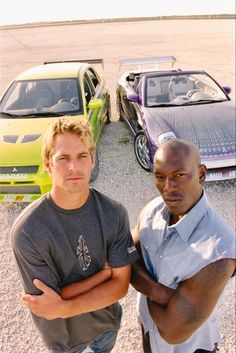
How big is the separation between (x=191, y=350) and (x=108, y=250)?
0.74 meters

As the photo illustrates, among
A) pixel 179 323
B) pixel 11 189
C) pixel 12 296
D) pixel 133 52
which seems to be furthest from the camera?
pixel 133 52

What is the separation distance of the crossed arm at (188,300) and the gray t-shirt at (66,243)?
26cm

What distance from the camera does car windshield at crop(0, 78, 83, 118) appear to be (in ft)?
17.7

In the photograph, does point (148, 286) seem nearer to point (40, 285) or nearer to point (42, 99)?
point (40, 285)

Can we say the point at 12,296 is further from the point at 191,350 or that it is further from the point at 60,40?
the point at 60,40

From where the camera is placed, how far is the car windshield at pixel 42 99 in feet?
17.7

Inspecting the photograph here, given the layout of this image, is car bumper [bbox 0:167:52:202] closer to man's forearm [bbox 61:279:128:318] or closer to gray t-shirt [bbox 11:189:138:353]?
gray t-shirt [bbox 11:189:138:353]

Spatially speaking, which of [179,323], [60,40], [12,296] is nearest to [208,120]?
[12,296]

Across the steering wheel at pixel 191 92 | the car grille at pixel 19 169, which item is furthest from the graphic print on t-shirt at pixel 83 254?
the steering wheel at pixel 191 92

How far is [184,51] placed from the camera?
19.3m

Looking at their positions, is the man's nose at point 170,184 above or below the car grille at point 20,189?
above

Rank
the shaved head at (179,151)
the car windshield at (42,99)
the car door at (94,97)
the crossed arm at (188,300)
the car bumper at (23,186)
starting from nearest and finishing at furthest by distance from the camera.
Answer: the crossed arm at (188,300) → the shaved head at (179,151) → the car bumper at (23,186) → the car windshield at (42,99) → the car door at (94,97)

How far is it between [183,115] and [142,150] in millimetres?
878

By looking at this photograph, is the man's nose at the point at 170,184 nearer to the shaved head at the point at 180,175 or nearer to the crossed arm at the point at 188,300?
the shaved head at the point at 180,175
